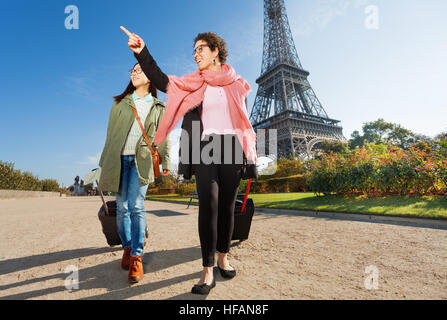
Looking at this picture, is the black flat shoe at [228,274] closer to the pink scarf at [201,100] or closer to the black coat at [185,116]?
the black coat at [185,116]

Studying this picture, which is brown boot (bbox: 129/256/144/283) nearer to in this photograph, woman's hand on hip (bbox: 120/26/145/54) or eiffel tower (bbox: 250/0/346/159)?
woman's hand on hip (bbox: 120/26/145/54)

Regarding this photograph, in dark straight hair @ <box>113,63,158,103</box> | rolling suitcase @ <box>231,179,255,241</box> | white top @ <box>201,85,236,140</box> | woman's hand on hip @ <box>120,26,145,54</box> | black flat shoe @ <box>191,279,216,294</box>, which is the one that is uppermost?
woman's hand on hip @ <box>120,26,145,54</box>

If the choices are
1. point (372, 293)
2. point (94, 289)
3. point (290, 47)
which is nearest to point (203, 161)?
point (94, 289)

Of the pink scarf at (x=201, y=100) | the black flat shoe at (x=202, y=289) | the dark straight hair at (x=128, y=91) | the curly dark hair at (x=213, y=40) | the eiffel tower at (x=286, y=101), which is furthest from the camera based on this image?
the eiffel tower at (x=286, y=101)

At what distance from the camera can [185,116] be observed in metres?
1.96

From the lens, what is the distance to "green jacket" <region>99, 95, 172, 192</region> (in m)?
2.06

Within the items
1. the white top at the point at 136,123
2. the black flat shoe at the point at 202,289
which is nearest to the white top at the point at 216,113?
the white top at the point at 136,123

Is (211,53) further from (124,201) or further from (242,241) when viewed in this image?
(242,241)

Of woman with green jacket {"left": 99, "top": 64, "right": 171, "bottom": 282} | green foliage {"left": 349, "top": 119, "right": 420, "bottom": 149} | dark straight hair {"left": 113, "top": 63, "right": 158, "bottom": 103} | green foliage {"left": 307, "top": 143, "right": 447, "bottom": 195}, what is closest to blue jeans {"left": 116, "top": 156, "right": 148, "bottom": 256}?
woman with green jacket {"left": 99, "top": 64, "right": 171, "bottom": 282}

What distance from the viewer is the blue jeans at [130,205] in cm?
206

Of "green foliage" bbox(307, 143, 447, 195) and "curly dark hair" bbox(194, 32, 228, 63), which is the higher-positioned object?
"curly dark hair" bbox(194, 32, 228, 63)

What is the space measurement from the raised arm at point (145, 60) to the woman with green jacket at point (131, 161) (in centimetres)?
43
